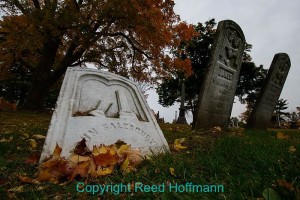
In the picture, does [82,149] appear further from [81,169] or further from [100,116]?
[100,116]

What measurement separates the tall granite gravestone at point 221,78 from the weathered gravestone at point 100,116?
8.85 feet

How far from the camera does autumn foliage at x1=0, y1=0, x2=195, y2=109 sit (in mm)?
10711

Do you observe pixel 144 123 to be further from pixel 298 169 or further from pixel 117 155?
pixel 298 169

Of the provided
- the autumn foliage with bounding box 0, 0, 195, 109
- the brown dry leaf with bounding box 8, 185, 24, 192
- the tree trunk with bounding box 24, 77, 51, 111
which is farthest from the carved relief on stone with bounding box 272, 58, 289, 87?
the tree trunk with bounding box 24, 77, 51, 111

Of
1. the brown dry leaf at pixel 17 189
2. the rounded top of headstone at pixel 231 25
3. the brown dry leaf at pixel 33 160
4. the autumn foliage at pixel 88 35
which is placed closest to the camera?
the brown dry leaf at pixel 17 189

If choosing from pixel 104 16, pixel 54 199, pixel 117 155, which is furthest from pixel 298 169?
pixel 104 16

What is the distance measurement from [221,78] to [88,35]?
720 centimetres

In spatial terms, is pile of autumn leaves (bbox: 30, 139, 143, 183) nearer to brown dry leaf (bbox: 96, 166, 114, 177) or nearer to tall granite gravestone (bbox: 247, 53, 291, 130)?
brown dry leaf (bbox: 96, 166, 114, 177)

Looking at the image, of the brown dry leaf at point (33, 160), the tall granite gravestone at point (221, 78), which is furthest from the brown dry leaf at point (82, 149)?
the tall granite gravestone at point (221, 78)

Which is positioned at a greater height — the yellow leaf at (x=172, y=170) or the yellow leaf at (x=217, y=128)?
the yellow leaf at (x=217, y=128)

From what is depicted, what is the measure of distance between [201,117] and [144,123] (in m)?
2.87

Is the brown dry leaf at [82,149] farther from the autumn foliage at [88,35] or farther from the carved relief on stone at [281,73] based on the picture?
the autumn foliage at [88,35]

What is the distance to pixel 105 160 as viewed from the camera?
85.0 inches

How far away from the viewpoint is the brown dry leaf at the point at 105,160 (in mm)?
2133
